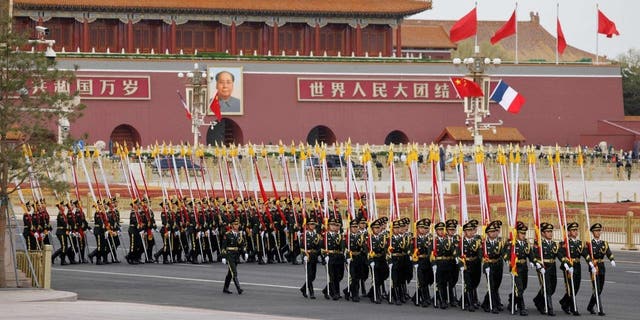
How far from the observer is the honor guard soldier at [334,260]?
71.2ft

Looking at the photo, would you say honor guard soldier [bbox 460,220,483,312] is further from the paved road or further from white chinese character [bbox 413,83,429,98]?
white chinese character [bbox 413,83,429,98]

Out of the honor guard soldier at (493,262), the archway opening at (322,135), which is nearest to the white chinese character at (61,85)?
the honor guard soldier at (493,262)

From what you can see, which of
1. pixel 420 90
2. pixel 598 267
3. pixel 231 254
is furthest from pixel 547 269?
pixel 420 90

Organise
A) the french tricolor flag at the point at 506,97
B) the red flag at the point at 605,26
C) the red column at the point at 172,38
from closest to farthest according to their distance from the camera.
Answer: the french tricolor flag at the point at 506,97, the red flag at the point at 605,26, the red column at the point at 172,38

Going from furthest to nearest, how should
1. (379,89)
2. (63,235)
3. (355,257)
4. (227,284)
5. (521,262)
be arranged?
(379,89)
(63,235)
(227,284)
(355,257)
(521,262)

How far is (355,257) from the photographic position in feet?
70.5

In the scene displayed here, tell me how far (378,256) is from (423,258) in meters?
0.71

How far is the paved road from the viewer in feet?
65.7

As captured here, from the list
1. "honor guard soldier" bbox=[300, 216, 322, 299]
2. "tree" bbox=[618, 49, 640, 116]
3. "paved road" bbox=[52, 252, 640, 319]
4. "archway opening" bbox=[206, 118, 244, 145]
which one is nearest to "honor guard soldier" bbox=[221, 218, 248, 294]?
"paved road" bbox=[52, 252, 640, 319]

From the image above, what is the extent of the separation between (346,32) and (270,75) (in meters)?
5.95

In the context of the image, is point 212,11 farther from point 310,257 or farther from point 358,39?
point 310,257

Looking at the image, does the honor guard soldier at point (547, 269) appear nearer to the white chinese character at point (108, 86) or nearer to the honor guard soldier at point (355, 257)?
the honor guard soldier at point (355, 257)

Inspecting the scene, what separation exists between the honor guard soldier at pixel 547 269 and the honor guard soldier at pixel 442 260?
3.94 feet

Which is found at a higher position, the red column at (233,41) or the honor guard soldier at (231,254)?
the red column at (233,41)
